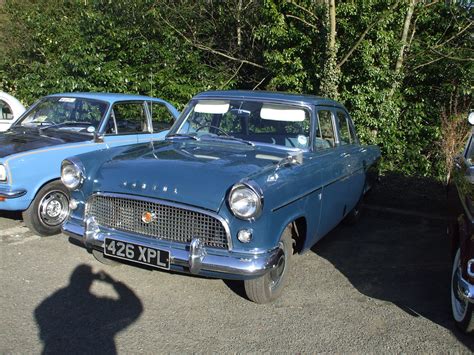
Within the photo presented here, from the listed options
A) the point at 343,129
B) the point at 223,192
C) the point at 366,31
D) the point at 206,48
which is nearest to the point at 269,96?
the point at 343,129

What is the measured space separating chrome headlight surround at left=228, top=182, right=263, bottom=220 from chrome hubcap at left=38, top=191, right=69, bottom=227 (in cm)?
296

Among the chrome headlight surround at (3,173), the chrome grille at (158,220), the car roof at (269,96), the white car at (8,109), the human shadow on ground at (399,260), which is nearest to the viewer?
the chrome grille at (158,220)

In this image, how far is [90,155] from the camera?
14.0ft

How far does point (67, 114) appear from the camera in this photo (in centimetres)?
642

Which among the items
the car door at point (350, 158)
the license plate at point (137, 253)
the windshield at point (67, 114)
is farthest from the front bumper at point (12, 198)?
the car door at point (350, 158)

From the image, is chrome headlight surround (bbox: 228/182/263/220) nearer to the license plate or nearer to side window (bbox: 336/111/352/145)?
the license plate

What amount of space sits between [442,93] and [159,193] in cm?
783

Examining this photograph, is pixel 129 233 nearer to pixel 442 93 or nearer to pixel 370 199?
pixel 370 199

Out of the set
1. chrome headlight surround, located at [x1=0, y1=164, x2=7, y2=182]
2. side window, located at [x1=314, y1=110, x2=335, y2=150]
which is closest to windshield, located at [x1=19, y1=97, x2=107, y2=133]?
chrome headlight surround, located at [x1=0, y1=164, x2=7, y2=182]

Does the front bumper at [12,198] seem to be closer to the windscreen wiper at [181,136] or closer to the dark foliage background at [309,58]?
the windscreen wiper at [181,136]

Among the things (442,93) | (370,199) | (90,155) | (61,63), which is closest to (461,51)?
(442,93)

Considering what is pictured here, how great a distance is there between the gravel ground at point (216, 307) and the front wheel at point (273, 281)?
3.4 inches

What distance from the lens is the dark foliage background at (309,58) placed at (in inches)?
360

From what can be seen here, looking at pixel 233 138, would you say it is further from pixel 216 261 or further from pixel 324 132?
pixel 216 261
